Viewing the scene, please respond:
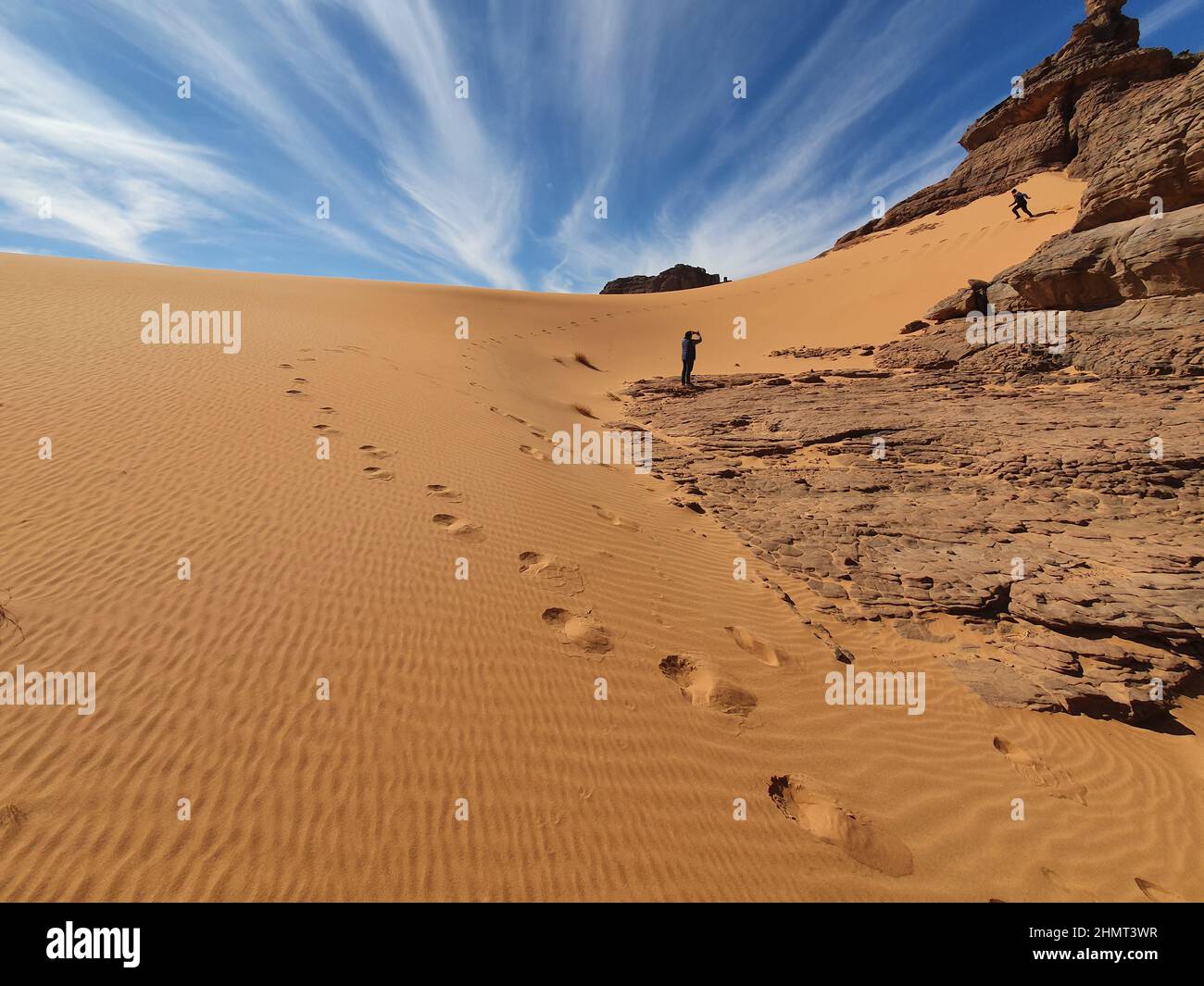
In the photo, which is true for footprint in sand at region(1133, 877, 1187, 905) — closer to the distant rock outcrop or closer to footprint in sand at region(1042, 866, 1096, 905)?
footprint in sand at region(1042, 866, 1096, 905)

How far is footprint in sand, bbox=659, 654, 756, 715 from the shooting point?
3.48 metres

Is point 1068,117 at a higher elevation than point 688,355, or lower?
higher

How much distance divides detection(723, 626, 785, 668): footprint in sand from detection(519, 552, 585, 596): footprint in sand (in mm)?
1491

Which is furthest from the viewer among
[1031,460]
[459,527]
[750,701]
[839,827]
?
[1031,460]

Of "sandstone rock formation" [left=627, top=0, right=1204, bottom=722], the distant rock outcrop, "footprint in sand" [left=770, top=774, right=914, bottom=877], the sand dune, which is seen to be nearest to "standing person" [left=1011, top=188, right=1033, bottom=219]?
"sandstone rock formation" [left=627, top=0, right=1204, bottom=722]

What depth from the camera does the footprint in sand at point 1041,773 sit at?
3303mm

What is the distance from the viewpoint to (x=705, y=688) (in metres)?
3.60

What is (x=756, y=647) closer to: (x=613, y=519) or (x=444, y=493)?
(x=613, y=519)

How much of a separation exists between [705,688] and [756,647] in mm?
899

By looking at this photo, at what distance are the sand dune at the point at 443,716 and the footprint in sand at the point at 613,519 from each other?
0.16 meters

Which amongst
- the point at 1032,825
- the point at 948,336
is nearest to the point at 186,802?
the point at 1032,825

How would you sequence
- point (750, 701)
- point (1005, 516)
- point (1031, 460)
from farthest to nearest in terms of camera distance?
1. point (1031, 460)
2. point (1005, 516)
3. point (750, 701)

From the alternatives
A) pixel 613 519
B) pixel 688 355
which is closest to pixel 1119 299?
pixel 688 355

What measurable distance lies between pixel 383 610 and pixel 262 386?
5.80 metres
